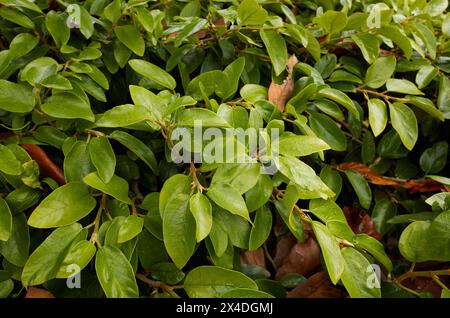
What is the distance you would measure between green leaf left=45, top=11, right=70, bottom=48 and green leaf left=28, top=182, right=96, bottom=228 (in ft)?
1.03

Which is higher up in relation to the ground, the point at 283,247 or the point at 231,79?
the point at 231,79

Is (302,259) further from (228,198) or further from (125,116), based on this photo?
(125,116)

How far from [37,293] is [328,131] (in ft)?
1.82

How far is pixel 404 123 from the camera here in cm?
80

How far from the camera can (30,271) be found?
587mm

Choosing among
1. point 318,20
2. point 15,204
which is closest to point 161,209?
point 15,204

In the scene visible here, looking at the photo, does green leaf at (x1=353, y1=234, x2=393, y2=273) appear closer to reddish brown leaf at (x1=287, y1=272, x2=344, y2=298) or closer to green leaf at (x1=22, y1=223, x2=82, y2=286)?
reddish brown leaf at (x1=287, y1=272, x2=344, y2=298)

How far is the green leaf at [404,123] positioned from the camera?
0.79 meters

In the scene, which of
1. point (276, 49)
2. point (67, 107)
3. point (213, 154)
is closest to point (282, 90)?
point (276, 49)

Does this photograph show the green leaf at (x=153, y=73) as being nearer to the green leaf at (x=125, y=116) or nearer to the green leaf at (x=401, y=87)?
the green leaf at (x=125, y=116)

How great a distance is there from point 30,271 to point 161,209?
198 millimetres

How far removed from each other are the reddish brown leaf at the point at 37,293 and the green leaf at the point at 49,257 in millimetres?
26

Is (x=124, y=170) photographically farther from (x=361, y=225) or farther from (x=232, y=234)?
(x=361, y=225)

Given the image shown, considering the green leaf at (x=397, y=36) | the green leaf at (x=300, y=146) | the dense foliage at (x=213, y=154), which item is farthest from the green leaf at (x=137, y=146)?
the green leaf at (x=397, y=36)
